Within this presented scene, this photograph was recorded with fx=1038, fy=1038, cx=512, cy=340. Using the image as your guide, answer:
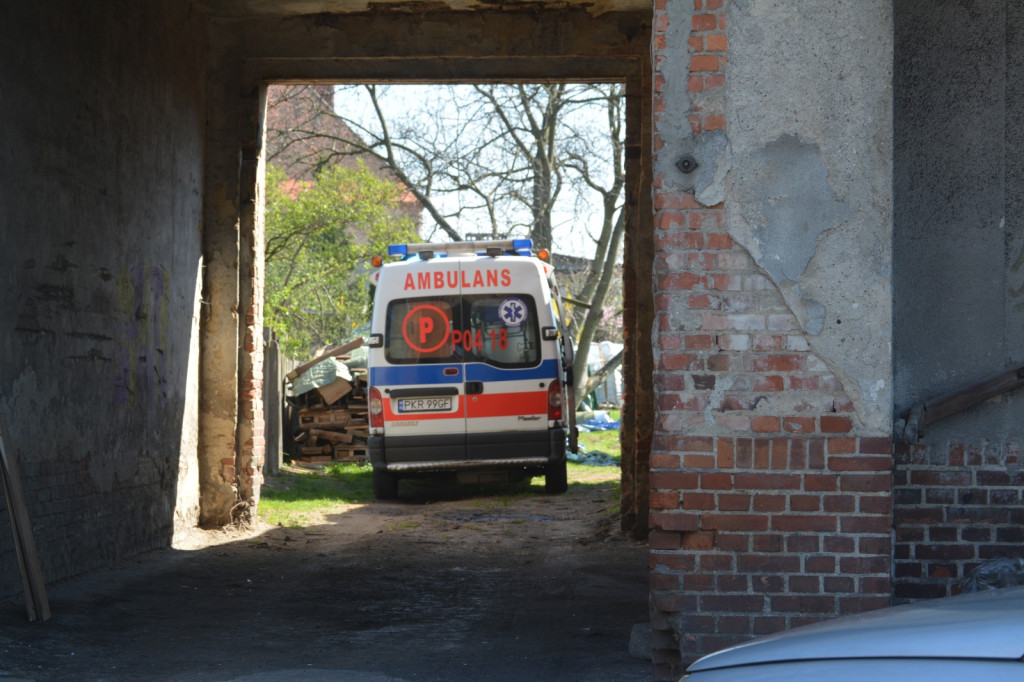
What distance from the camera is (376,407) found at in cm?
1212

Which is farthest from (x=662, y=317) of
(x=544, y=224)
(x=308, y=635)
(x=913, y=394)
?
(x=544, y=224)

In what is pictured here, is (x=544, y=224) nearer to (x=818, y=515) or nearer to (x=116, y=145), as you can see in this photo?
(x=116, y=145)

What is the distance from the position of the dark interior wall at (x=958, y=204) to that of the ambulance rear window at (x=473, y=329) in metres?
7.46

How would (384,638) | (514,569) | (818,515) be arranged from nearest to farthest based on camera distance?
(818,515)
(384,638)
(514,569)

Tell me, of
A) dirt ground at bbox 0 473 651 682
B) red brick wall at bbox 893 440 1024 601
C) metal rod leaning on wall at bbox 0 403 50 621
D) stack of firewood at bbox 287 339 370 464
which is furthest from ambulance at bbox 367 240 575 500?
red brick wall at bbox 893 440 1024 601

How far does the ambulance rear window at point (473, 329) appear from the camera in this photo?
12.0 meters

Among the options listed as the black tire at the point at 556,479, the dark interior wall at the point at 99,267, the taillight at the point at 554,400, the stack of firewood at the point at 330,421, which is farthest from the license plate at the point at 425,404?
the stack of firewood at the point at 330,421

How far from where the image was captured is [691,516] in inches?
163

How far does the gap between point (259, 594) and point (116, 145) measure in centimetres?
326

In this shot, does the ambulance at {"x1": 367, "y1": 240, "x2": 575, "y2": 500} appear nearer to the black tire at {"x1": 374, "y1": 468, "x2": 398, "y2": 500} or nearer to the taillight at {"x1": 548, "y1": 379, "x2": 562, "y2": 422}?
the taillight at {"x1": 548, "y1": 379, "x2": 562, "y2": 422}

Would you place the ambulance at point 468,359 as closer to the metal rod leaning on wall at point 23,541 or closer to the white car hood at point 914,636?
the metal rod leaning on wall at point 23,541

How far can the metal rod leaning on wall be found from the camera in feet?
17.7

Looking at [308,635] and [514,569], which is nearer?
[308,635]

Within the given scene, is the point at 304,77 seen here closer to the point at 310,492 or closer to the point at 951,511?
the point at 310,492
